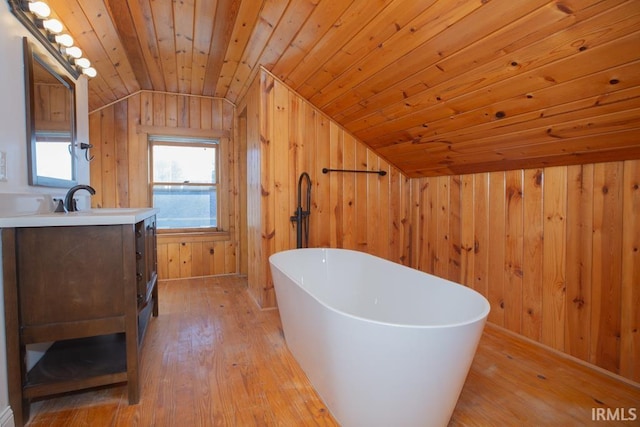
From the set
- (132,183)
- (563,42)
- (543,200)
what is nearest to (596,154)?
(543,200)

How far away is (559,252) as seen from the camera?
6.45 ft

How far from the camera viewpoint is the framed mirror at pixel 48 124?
159 cm

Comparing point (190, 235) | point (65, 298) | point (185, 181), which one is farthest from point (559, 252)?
point (185, 181)

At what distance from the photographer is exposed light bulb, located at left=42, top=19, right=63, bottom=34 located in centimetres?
171

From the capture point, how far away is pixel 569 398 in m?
1.56

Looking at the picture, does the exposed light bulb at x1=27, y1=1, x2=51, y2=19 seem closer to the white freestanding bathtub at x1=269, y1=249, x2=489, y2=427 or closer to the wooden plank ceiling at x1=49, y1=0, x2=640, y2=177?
the wooden plank ceiling at x1=49, y1=0, x2=640, y2=177

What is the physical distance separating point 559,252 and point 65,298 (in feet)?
8.87

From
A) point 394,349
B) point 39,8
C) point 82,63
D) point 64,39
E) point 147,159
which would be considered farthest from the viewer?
point 147,159

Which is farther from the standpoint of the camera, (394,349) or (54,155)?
(54,155)

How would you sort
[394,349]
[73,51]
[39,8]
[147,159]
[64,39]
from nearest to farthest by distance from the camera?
[394,349]
[39,8]
[64,39]
[73,51]
[147,159]

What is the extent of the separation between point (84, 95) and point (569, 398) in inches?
148

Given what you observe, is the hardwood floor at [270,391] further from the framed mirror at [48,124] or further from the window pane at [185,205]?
the window pane at [185,205]

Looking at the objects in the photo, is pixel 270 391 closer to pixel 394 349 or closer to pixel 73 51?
pixel 394 349

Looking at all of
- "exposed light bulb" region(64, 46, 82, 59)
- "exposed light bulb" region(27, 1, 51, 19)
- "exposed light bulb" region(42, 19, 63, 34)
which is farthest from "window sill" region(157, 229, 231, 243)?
"exposed light bulb" region(27, 1, 51, 19)
